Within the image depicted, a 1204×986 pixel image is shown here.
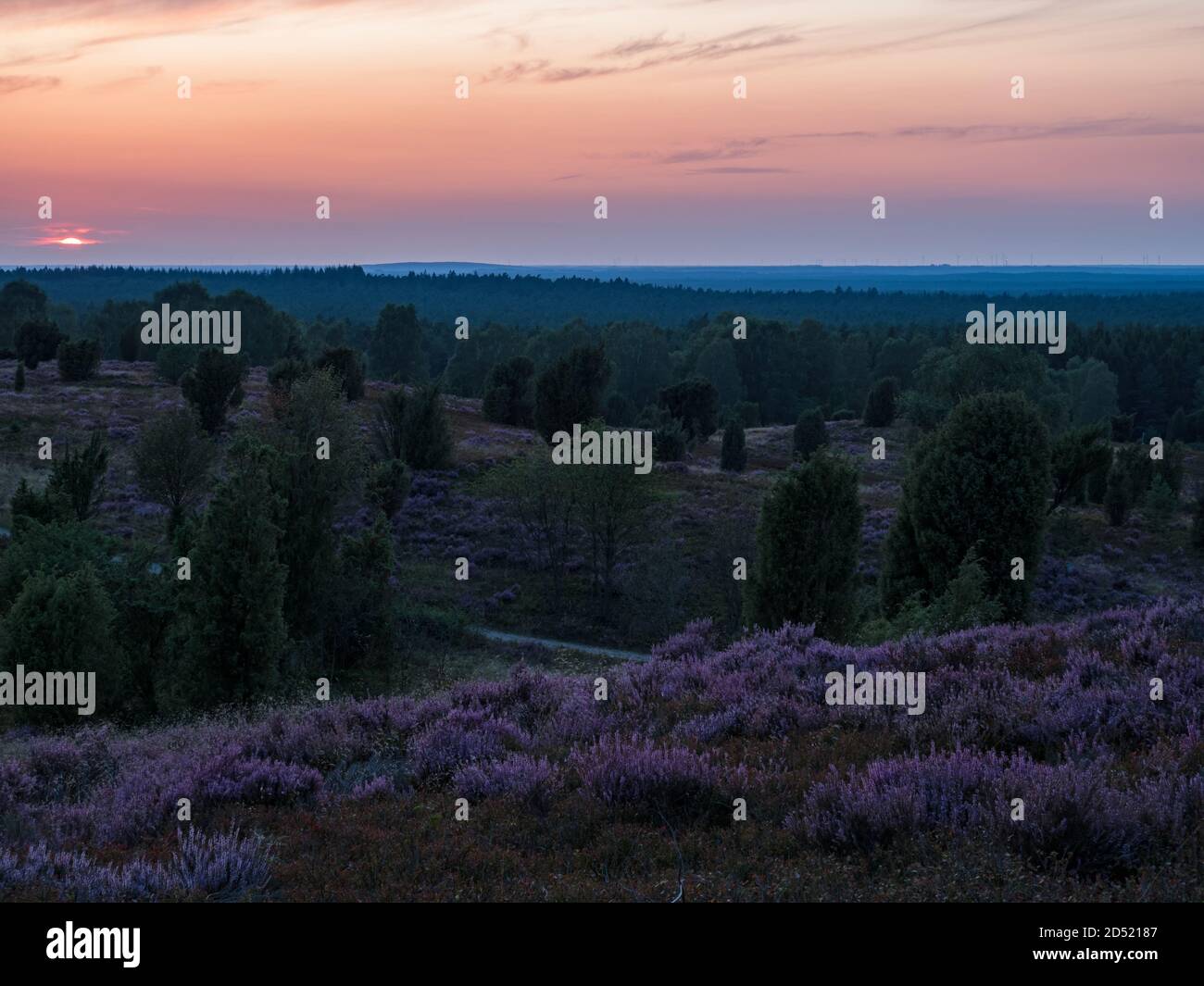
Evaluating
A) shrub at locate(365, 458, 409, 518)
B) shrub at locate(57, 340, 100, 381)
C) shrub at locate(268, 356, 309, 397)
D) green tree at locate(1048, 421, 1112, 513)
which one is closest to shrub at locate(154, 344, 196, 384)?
shrub at locate(57, 340, 100, 381)

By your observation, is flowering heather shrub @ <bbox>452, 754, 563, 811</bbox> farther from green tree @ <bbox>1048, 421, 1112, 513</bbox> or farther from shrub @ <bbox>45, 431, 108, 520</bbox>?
green tree @ <bbox>1048, 421, 1112, 513</bbox>

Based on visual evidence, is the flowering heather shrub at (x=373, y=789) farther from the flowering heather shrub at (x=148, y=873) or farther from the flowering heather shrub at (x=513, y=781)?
the flowering heather shrub at (x=148, y=873)

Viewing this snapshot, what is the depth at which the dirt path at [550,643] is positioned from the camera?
33219 mm

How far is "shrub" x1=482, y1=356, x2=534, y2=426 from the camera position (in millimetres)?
74750

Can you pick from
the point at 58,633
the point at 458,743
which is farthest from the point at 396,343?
the point at 458,743

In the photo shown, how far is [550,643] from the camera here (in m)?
34.5

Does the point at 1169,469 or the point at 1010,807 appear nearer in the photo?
the point at 1010,807

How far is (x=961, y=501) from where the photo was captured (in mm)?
24672

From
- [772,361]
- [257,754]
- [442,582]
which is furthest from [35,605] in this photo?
[772,361]

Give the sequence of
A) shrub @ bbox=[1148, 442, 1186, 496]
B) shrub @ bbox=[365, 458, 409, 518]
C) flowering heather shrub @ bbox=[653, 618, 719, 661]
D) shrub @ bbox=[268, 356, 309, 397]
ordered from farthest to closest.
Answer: shrub @ bbox=[1148, 442, 1186, 496] < shrub @ bbox=[268, 356, 309, 397] < shrub @ bbox=[365, 458, 409, 518] < flowering heather shrub @ bbox=[653, 618, 719, 661]

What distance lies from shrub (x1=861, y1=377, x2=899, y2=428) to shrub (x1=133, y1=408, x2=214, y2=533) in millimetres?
61432

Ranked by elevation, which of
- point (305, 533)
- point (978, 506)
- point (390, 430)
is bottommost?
point (305, 533)

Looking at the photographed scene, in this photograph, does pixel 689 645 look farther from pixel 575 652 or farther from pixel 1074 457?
pixel 1074 457

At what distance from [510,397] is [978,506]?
53.4 m
